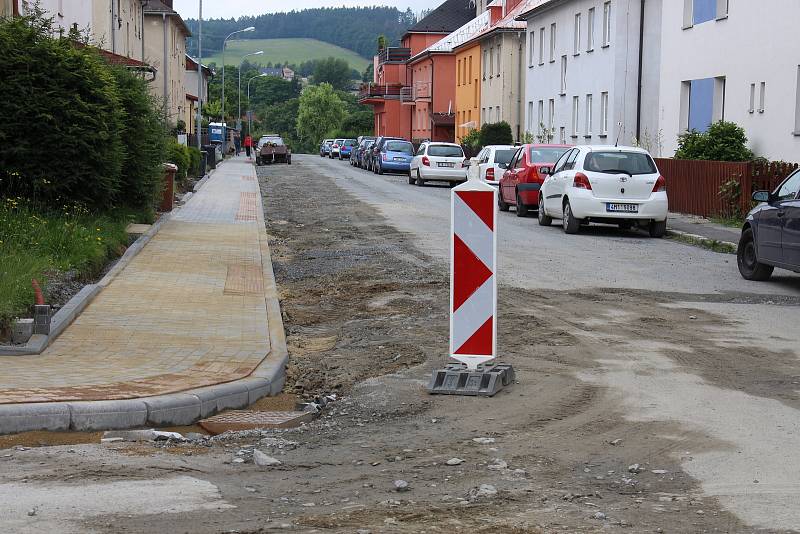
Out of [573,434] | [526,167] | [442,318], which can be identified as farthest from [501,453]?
[526,167]

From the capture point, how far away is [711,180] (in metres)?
25.0

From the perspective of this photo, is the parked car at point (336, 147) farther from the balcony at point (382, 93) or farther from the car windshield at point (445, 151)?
the car windshield at point (445, 151)

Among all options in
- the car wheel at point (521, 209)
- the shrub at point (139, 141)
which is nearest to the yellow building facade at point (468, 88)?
the car wheel at point (521, 209)

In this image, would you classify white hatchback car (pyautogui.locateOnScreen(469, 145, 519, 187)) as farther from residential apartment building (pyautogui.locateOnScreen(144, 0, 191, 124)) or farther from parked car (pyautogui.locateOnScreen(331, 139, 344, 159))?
parked car (pyautogui.locateOnScreen(331, 139, 344, 159))

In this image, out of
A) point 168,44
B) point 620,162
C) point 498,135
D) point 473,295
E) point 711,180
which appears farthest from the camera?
point 168,44

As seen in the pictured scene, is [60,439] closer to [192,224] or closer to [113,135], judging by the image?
[113,135]

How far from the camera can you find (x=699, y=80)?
30234 mm

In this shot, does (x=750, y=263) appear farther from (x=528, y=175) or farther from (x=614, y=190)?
(x=528, y=175)

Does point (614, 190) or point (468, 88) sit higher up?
point (468, 88)

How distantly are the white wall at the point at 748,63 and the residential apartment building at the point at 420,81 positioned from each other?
43637 millimetres

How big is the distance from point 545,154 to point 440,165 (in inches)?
605

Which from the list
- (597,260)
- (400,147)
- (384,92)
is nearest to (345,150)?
(384,92)

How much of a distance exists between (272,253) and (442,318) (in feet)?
24.5

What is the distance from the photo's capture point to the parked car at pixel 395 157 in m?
53.2
